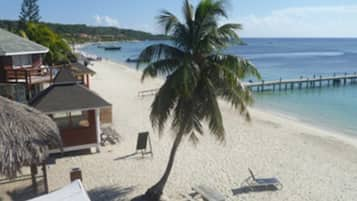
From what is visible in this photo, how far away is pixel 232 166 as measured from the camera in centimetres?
Answer: 1152

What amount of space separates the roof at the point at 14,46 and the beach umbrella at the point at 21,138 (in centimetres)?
858

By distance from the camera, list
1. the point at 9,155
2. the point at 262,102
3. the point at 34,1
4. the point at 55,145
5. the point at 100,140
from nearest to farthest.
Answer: the point at 9,155 < the point at 55,145 < the point at 100,140 < the point at 262,102 < the point at 34,1

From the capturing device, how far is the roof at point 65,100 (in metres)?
11.1

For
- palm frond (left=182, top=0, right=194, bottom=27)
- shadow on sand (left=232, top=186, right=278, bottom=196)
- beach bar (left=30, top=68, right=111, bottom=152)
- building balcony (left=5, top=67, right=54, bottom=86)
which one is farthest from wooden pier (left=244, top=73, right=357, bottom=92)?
palm frond (left=182, top=0, right=194, bottom=27)

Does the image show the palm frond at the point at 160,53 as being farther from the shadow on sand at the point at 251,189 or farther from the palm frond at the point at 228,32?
the shadow on sand at the point at 251,189

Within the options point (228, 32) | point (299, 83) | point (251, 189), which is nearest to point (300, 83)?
point (299, 83)

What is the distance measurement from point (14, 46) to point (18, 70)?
2.03 meters

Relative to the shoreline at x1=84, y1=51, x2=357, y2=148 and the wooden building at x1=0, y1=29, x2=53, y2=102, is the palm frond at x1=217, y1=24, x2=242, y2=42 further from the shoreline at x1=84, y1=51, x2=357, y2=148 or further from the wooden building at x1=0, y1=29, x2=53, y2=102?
the shoreline at x1=84, y1=51, x2=357, y2=148

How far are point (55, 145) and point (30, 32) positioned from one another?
28.7 m

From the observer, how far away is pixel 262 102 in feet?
97.9

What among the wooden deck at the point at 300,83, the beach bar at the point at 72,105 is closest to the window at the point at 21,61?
Answer: the beach bar at the point at 72,105

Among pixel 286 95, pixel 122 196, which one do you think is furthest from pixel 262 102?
pixel 122 196

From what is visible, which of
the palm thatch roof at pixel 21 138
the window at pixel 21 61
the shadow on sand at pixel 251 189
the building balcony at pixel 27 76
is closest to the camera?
the palm thatch roof at pixel 21 138

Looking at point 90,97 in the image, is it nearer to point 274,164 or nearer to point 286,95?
point 274,164
